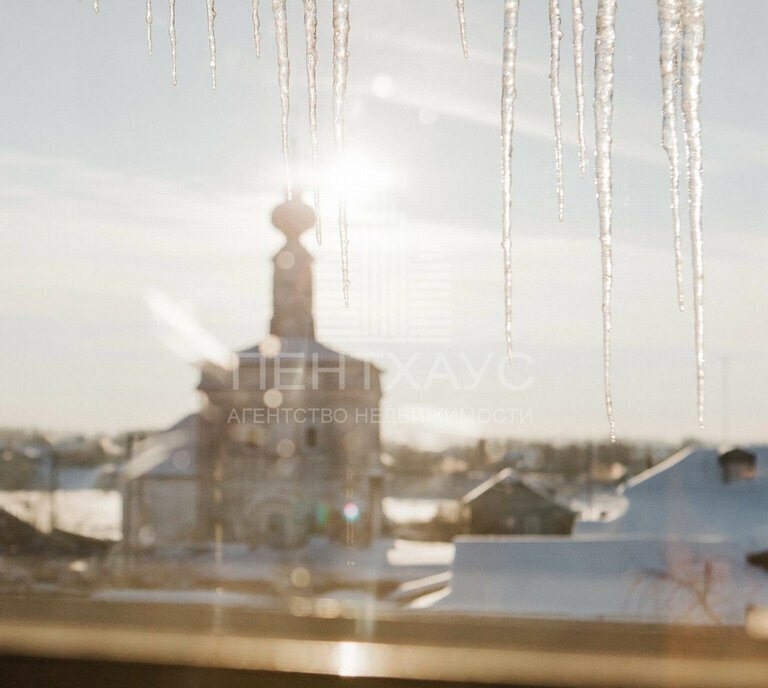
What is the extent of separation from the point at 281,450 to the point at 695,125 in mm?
20240

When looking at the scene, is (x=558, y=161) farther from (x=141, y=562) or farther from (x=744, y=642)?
(x=141, y=562)

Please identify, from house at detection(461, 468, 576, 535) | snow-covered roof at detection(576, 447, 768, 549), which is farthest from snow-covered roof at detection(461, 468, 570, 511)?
snow-covered roof at detection(576, 447, 768, 549)

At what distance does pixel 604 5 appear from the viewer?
4.91 ft

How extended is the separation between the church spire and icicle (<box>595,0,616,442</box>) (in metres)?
18.5

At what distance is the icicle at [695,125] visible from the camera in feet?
4.82

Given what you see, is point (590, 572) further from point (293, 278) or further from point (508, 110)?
point (293, 278)

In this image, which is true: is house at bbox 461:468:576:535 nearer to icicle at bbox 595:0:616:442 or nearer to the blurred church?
the blurred church

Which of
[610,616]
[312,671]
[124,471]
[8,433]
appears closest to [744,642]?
[610,616]

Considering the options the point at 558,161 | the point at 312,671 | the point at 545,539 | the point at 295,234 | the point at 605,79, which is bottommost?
the point at 545,539

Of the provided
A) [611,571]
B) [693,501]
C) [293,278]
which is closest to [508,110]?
[611,571]

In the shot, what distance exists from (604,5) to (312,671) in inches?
46.9

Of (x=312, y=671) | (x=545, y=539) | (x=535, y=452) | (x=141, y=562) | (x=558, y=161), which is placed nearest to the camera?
(x=312, y=671)

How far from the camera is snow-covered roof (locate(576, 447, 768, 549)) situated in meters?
15.3

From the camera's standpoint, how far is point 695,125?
1530 millimetres
